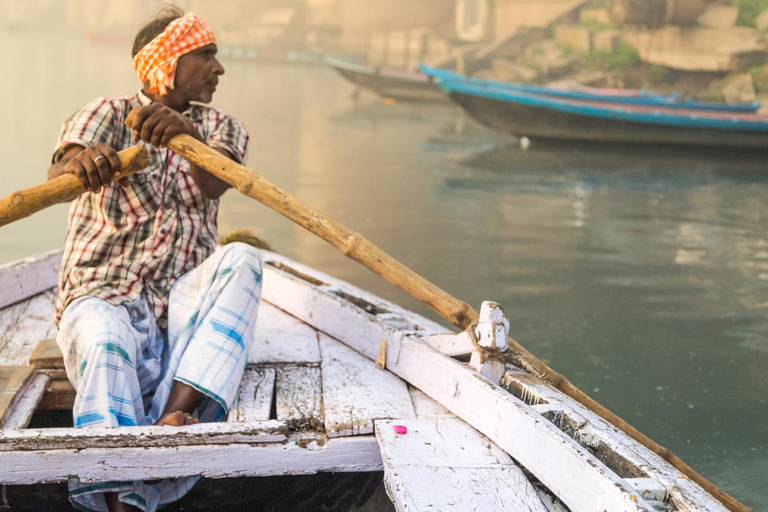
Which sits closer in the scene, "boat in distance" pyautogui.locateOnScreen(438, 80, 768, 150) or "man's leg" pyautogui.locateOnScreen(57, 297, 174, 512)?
"man's leg" pyautogui.locateOnScreen(57, 297, 174, 512)

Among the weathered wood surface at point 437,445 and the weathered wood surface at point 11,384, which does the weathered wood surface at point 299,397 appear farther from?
the weathered wood surface at point 11,384

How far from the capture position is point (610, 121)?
968 centimetres

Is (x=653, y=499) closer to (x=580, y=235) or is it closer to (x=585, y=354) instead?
(x=585, y=354)

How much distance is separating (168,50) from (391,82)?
46.2 ft

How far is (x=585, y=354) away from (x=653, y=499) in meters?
2.26

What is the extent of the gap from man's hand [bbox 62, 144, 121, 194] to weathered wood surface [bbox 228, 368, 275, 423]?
1.86ft

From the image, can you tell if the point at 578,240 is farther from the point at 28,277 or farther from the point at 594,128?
the point at 594,128

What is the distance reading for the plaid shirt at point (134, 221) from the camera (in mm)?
1818

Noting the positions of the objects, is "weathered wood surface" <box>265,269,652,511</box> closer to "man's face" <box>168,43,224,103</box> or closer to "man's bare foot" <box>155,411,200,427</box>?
"man's bare foot" <box>155,411,200,427</box>

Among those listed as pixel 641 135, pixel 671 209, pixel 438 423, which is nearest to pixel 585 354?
pixel 438 423

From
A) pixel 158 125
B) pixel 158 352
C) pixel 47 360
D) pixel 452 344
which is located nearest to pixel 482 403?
pixel 452 344

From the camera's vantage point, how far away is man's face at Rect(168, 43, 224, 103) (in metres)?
1.88

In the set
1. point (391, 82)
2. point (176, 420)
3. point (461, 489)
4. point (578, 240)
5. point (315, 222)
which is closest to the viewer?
point (461, 489)

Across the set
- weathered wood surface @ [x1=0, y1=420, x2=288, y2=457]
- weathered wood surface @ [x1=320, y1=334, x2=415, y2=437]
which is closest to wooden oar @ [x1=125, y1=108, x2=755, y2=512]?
weathered wood surface @ [x1=320, y1=334, x2=415, y2=437]
